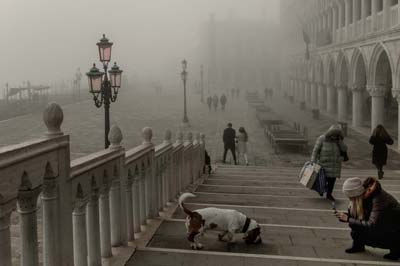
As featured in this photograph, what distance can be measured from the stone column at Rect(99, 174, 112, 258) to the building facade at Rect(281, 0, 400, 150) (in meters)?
16.7

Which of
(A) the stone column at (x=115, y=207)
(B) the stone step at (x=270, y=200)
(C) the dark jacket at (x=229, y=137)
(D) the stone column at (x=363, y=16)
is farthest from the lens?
(D) the stone column at (x=363, y=16)

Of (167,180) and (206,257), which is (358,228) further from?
(167,180)

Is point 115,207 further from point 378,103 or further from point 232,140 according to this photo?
point 378,103

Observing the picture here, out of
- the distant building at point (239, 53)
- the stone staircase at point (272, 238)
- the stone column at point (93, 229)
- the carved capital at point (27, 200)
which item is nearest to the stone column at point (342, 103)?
the stone staircase at point (272, 238)

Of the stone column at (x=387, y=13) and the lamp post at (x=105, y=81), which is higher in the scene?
the stone column at (x=387, y=13)

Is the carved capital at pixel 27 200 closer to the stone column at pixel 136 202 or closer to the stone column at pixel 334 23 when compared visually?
the stone column at pixel 136 202

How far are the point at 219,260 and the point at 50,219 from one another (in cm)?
189

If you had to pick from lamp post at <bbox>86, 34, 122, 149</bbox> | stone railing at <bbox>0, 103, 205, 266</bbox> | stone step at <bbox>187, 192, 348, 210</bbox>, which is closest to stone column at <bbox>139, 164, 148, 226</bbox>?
stone railing at <bbox>0, 103, 205, 266</bbox>

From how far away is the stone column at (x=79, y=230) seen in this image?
376 cm

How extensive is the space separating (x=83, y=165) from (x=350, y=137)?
21.0m

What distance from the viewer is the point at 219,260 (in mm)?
4562

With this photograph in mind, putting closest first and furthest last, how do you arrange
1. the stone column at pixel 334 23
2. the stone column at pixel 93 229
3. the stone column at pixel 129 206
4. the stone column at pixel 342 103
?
the stone column at pixel 93 229, the stone column at pixel 129 206, the stone column at pixel 342 103, the stone column at pixel 334 23

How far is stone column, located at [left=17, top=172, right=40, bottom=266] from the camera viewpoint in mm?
3018

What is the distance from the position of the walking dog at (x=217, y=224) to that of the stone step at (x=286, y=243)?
4.8 inches
